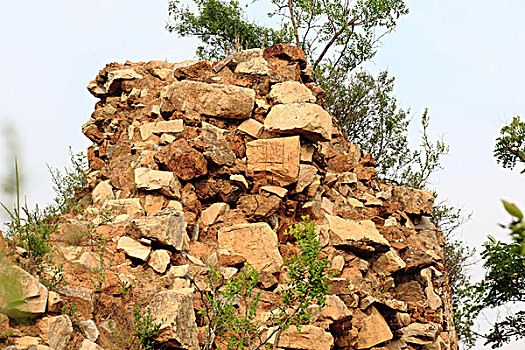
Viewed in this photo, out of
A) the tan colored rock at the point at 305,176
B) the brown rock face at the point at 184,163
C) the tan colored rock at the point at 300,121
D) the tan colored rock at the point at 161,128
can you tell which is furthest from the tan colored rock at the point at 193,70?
the tan colored rock at the point at 305,176

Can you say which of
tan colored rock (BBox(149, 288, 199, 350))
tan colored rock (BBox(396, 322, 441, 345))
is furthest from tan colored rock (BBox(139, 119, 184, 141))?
tan colored rock (BBox(396, 322, 441, 345))

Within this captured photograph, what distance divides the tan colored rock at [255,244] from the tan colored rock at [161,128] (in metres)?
1.76

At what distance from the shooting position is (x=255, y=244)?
7344mm

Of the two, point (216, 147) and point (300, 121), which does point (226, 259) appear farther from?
point (300, 121)

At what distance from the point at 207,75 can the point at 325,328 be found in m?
4.42

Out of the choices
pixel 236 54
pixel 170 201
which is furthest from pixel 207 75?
pixel 170 201

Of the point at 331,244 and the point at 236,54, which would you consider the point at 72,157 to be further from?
the point at 331,244

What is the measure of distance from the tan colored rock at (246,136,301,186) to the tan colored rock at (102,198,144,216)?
1692 millimetres

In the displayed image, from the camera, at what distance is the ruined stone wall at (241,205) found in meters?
6.54

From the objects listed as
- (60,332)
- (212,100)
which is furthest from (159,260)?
(212,100)

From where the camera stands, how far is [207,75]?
8.84 metres

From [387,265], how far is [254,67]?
3.75m

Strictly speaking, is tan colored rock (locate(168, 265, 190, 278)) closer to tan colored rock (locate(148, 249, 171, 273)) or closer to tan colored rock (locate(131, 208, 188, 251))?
tan colored rock (locate(148, 249, 171, 273))

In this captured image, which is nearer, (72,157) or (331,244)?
(331,244)
